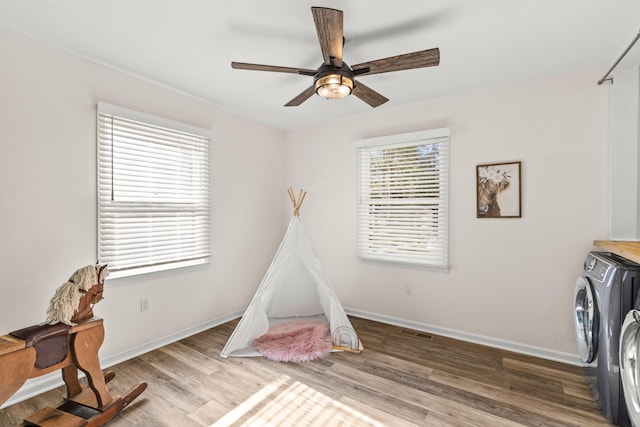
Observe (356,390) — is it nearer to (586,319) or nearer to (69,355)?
(586,319)

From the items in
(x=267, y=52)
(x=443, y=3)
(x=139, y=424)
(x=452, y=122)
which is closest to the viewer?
(x=443, y=3)

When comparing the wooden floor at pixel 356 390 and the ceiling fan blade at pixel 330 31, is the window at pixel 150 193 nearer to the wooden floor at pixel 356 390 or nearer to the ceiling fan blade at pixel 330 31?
the wooden floor at pixel 356 390

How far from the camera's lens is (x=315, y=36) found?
79.4 inches

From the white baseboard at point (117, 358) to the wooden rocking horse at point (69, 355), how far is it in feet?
1.20

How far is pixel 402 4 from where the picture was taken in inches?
67.6

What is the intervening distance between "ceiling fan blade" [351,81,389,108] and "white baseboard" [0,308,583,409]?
2.38m

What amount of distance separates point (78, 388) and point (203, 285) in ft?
4.46

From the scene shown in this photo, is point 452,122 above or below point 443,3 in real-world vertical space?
below

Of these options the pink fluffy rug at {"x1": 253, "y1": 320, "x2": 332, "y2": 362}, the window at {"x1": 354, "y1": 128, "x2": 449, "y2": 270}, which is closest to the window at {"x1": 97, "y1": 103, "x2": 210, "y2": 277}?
the pink fluffy rug at {"x1": 253, "y1": 320, "x2": 332, "y2": 362}

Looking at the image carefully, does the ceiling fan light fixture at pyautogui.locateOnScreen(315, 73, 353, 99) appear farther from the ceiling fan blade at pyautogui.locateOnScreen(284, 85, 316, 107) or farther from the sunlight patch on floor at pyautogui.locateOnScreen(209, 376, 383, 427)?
the sunlight patch on floor at pyautogui.locateOnScreen(209, 376, 383, 427)

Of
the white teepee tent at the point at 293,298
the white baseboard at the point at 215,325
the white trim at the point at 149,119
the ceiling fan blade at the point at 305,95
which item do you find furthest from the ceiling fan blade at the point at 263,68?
the white baseboard at the point at 215,325

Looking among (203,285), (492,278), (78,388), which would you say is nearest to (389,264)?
(492,278)

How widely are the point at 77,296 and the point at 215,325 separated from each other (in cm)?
174

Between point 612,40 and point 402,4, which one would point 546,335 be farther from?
point 402,4
